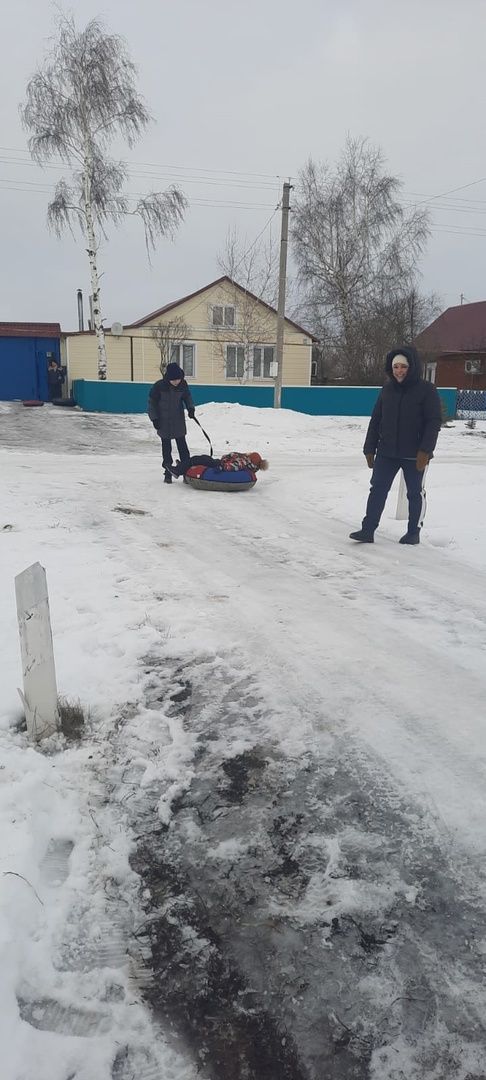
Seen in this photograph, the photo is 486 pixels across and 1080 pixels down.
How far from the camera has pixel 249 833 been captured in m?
2.34

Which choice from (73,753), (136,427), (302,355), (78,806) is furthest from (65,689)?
(302,355)

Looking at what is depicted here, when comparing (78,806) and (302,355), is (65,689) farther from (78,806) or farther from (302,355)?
(302,355)

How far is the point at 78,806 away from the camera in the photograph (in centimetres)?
243

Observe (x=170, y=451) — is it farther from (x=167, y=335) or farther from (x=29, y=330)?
(x=29, y=330)

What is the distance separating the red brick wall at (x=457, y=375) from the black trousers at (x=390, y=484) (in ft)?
125

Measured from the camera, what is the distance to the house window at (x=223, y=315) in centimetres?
3036

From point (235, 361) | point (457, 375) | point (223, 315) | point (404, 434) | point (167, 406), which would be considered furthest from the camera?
point (457, 375)

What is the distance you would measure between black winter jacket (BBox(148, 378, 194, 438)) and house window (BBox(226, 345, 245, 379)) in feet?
74.5

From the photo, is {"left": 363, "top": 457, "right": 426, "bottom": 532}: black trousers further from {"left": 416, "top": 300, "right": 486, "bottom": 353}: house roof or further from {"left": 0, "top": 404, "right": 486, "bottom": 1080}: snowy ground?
{"left": 416, "top": 300, "right": 486, "bottom": 353}: house roof

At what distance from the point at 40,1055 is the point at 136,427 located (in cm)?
1728

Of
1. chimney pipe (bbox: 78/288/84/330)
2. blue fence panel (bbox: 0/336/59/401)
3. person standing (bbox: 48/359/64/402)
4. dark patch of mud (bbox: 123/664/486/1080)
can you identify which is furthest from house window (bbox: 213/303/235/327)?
dark patch of mud (bbox: 123/664/486/1080)

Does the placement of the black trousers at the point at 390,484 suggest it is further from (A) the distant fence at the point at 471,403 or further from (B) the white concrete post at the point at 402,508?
(A) the distant fence at the point at 471,403

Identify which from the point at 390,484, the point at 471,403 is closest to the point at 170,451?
the point at 390,484

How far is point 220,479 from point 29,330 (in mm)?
21659
